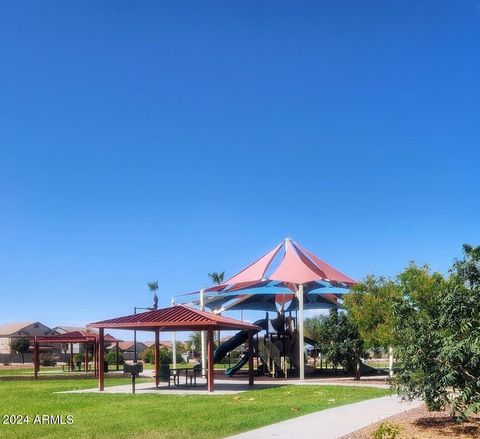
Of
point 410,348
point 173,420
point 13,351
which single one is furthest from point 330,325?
point 13,351

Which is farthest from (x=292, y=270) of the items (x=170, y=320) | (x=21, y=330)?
(x=21, y=330)

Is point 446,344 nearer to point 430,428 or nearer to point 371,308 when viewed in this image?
point 430,428

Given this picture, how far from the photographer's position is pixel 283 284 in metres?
37.3

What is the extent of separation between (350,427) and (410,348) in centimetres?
256

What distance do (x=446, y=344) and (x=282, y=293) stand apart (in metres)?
25.2

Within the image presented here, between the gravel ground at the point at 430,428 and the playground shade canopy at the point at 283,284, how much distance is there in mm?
21227

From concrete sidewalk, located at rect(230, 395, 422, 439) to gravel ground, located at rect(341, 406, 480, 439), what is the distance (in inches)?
15.3

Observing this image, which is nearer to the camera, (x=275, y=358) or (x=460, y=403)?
(x=460, y=403)

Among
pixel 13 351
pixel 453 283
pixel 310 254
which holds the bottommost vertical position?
pixel 13 351

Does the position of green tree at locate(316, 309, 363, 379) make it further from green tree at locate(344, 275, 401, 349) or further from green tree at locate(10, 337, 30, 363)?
green tree at locate(10, 337, 30, 363)

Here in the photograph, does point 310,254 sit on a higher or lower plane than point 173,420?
higher

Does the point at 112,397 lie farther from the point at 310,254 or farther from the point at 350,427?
the point at 310,254

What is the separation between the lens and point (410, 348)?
11086mm

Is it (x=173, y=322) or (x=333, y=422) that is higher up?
(x=173, y=322)
